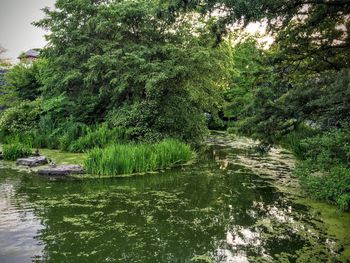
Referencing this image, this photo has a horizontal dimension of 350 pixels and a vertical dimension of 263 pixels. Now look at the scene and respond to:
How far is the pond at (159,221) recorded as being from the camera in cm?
484

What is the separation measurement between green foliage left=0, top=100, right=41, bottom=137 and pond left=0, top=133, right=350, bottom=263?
5.05 m

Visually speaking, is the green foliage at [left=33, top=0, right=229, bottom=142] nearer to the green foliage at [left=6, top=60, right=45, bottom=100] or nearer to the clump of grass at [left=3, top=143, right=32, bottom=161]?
the green foliage at [left=6, top=60, right=45, bottom=100]

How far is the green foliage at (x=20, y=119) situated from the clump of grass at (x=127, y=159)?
18.2 ft

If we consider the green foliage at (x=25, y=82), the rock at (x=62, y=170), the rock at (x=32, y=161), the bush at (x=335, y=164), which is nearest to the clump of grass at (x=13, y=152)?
the rock at (x=32, y=161)

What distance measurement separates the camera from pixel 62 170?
948cm

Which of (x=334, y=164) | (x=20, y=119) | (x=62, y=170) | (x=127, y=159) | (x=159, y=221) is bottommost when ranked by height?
(x=159, y=221)

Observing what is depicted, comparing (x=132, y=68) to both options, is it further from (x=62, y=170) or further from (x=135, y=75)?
(x=62, y=170)

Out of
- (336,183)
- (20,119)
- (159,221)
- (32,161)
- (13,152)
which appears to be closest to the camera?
(336,183)

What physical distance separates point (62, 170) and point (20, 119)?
5929mm

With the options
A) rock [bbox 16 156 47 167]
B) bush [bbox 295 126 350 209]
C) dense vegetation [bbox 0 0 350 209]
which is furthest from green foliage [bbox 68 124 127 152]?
bush [bbox 295 126 350 209]

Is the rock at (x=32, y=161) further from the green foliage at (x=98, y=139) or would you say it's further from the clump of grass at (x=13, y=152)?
the green foliage at (x=98, y=139)

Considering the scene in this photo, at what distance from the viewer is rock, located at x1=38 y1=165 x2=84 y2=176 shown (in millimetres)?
9422

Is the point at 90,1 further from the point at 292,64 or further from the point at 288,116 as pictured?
the point at 288,116

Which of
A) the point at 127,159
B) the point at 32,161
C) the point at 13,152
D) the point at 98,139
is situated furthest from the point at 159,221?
the point at 13,152
